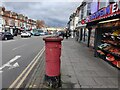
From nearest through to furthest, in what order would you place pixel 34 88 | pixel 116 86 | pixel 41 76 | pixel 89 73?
1. pixel 34 88
2. pixel 116 86
3. pixel 41 76
4. pixel 89 73

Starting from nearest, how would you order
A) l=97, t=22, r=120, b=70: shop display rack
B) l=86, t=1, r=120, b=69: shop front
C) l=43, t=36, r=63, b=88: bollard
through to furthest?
1. l=43, t=36, r=63, b=88: bollard
2. l=86, t=1, r=120, b=69: shop front
3. l=97, t=22, r=120, b=70: shop display rack

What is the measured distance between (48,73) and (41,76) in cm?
136

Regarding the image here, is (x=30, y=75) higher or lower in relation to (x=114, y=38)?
lower

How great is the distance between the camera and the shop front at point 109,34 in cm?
880

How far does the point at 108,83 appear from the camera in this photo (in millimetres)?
6453

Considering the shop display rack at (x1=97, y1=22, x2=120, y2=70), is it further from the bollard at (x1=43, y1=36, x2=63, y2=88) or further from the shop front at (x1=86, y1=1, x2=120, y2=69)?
the bollard at (x1=43, y1=36, x2=63, y2=88)

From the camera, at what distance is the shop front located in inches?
347

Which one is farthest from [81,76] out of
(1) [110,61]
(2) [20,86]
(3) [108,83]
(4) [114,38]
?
(4) [114,38]

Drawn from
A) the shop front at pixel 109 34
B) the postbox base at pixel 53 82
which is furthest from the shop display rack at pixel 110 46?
the postbox base at pixel 53 82

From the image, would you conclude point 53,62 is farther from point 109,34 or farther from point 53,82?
point 109,34

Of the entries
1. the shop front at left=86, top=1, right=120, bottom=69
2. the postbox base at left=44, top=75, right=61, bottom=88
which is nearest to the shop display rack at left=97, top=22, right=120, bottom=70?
the shop front at left=86, top=1, right=120, bottom=69

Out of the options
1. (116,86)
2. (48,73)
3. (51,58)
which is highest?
(51,58)

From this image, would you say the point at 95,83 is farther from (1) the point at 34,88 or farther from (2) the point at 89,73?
(1) the point at 34,88

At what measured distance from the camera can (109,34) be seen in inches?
452
